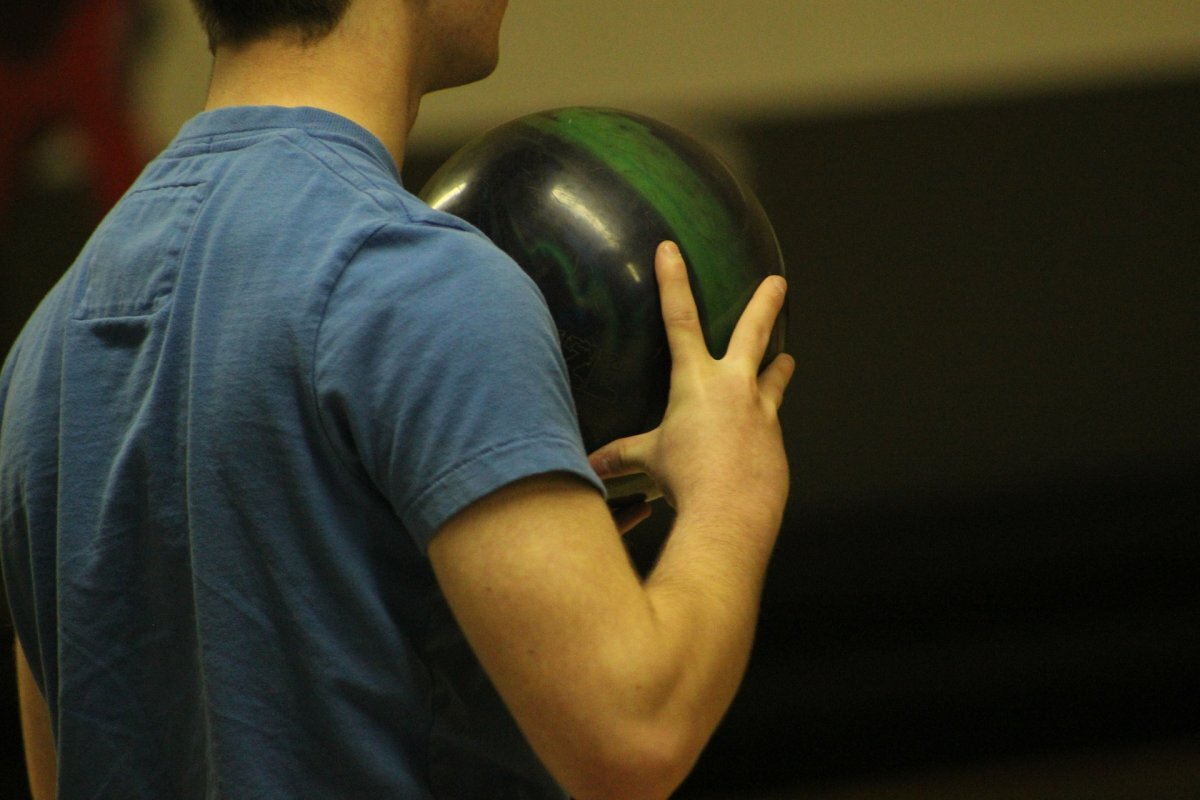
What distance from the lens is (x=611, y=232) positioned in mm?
975

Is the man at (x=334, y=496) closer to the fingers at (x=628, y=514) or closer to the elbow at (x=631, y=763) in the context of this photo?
the elbow at (x=631, y=763)

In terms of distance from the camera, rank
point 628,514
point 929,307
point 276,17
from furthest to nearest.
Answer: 1. point 929,307
2. point 628,514
3. point 276,17

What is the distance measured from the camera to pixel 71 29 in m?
2.84

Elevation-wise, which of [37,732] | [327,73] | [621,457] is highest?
[327,73]

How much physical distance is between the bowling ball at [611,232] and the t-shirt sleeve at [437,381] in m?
0.25

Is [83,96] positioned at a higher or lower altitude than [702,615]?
lower

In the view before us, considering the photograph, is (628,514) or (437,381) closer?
(437,381)

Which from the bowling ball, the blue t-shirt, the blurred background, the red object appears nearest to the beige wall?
the blurred background

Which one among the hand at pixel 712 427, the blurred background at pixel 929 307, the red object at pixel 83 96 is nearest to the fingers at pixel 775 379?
the hand at pixel 712 427

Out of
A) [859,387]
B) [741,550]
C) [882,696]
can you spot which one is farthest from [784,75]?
[741,550]

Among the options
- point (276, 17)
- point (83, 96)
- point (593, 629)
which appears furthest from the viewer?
point (83, 96)

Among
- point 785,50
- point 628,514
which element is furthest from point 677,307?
point 785,50

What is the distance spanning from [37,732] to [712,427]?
0.53 metres

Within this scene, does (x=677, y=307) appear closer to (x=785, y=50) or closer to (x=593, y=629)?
(x=593, y=629)
